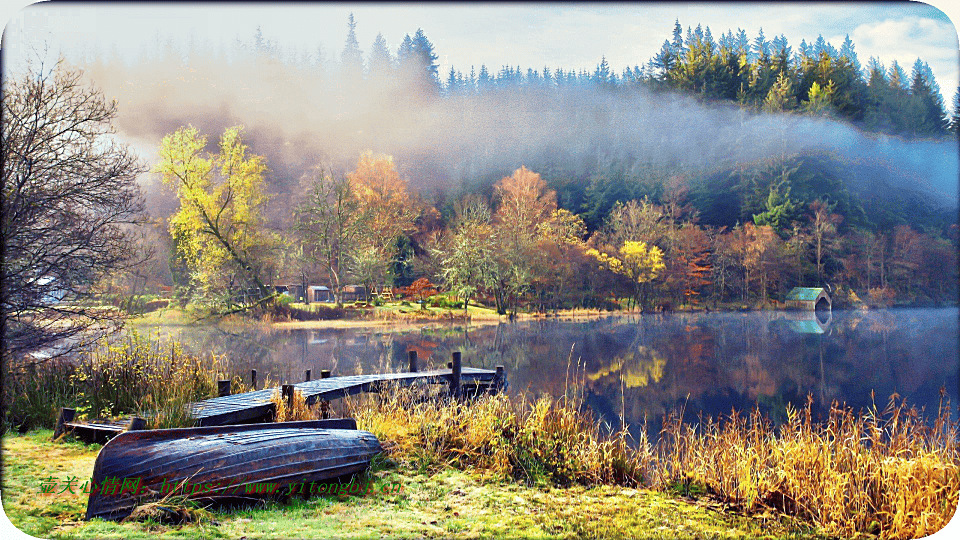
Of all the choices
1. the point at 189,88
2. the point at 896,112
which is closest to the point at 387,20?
the point at 189,88

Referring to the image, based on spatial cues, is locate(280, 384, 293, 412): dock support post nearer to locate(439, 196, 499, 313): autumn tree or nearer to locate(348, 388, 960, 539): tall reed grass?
locate(348, 388, 960, 539): tall reed grass

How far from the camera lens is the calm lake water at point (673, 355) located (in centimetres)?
977

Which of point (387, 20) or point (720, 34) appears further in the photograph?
point (720, 34)

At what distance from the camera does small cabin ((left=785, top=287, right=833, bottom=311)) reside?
17.6m

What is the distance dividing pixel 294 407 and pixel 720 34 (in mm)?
16309

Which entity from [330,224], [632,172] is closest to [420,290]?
[330,224]

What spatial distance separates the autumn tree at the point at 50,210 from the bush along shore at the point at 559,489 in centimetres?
114

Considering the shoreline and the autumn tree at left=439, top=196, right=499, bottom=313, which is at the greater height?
the autumn tree at left=439, top=196, right=499, bottom=313

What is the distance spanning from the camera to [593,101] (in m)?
20.5

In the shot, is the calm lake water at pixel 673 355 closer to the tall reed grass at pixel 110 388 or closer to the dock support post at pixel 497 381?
the dock support post at pixel 497 381

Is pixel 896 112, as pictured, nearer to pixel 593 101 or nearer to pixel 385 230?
pixel 593 101

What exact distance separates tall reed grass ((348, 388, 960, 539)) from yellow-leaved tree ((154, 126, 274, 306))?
42.9 ft


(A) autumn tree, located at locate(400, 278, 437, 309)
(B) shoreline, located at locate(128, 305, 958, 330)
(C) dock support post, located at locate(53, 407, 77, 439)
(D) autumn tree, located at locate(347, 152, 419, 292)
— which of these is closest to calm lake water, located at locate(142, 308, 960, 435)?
(B) shoreline, located at locate(128, 305, 958, 330)

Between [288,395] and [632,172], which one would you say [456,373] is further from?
[632,172]
